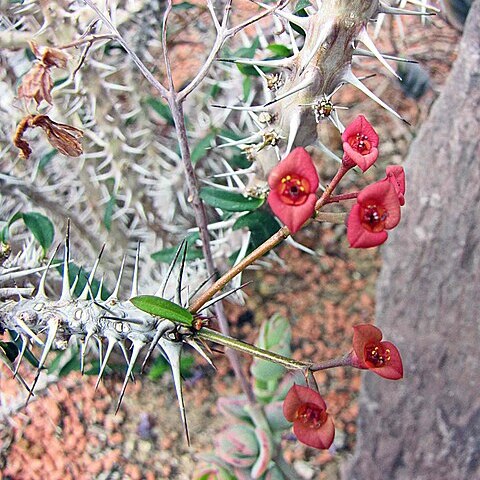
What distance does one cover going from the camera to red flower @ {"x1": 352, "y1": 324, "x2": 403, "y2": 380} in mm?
598

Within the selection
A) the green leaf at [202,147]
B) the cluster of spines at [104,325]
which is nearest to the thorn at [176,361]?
the cluster of spines at [104,325]

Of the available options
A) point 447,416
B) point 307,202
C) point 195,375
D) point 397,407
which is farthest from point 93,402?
point 307,202

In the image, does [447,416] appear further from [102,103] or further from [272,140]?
[102,103]

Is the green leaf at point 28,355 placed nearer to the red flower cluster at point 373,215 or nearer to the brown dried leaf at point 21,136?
the brown dried leaf at point 21,136

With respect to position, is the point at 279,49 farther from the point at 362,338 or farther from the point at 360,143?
the point at 362,338

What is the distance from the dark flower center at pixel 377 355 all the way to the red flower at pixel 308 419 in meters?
0.07

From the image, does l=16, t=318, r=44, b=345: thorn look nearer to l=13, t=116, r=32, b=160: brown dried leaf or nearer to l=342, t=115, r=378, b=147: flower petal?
l=13, t=116, r=32, b=160: brown dried leaf

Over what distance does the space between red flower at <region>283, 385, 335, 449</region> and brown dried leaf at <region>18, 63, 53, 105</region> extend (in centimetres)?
40

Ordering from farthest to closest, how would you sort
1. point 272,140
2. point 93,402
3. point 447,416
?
point 93,402 → point 447,416 → point 272,140

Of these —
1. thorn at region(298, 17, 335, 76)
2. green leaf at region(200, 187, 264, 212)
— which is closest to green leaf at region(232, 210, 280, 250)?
green leaf at region(200, 187, 264, 212)

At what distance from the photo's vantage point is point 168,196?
1604 mm

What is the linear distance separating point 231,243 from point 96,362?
1.31ft

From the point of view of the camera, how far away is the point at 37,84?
61 cm

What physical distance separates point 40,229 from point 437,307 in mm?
835
